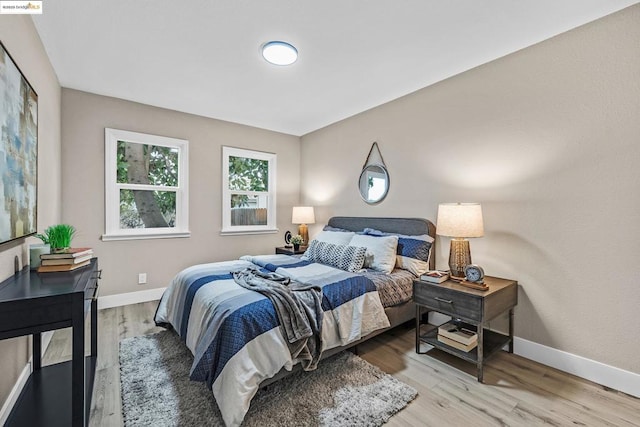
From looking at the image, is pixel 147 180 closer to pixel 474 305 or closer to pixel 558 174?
pixel 474 305

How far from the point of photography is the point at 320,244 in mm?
Result: 3111

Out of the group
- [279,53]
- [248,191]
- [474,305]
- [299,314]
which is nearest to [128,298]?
[248,191]

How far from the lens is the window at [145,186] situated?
3.34 m

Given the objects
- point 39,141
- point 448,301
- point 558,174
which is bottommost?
point 448,301

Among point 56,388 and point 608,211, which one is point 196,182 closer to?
point 56,388

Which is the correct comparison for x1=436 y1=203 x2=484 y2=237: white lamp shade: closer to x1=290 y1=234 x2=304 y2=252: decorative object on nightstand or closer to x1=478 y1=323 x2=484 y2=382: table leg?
x1=478 y1=323 x2=484 y2=382: table leg

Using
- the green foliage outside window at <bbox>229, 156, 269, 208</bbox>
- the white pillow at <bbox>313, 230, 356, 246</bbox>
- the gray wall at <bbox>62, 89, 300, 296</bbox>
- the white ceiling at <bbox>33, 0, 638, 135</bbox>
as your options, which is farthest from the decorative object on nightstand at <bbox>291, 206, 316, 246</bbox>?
the white ceiling at <bbox>33, 0, 638, 135</bbox>

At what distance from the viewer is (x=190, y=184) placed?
12.6ft

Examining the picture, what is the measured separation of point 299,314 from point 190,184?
9.20ft

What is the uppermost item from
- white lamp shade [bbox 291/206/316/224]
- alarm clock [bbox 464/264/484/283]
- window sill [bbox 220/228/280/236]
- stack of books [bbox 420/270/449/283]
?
white lamp shade [bbox 291/206/316/224]

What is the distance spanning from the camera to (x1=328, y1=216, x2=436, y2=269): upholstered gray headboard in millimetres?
2953

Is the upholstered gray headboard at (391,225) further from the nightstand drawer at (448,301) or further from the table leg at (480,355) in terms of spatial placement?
the table leg at (480,355)

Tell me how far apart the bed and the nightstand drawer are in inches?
10.3

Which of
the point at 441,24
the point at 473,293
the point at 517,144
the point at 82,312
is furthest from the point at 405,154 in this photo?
the point at 82,312
